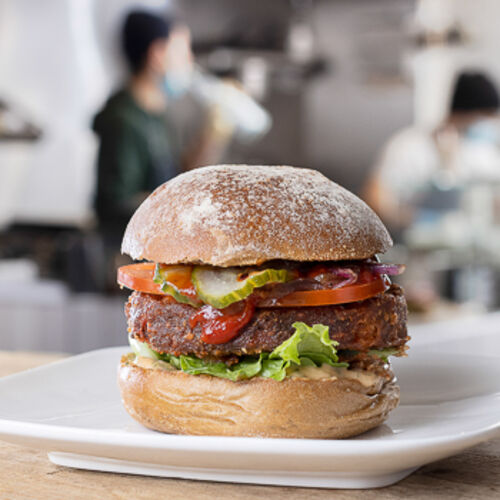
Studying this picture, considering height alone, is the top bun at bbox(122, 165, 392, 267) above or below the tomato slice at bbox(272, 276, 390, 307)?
above

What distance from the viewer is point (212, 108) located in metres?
6.26

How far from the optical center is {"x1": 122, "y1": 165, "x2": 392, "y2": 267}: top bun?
1406mm

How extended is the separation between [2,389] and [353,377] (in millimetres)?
728

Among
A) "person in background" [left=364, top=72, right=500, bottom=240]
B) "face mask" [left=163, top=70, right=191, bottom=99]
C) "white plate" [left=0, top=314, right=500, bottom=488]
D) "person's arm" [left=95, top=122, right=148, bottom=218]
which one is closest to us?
"white plate" [left=0, top=314, right=500, bottom=488]

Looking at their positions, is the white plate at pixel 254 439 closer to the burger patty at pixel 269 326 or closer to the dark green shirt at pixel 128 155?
the burger patty at pixel 269 326

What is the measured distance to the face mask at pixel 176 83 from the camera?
612 centimetres

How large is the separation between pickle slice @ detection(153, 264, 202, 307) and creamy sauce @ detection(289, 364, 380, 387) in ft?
0.73

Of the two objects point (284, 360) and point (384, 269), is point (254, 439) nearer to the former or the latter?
point (284, 360)

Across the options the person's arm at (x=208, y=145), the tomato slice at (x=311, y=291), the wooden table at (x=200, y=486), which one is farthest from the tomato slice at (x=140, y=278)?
the person's arm at (x=208, y=145)

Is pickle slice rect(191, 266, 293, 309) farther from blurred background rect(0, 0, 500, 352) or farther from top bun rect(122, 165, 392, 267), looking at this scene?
blurred background rect(0, 0, 500, 352)

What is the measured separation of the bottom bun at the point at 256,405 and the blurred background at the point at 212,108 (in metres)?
4.12

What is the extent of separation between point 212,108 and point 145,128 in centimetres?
62

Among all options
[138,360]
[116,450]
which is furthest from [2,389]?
[116,450]

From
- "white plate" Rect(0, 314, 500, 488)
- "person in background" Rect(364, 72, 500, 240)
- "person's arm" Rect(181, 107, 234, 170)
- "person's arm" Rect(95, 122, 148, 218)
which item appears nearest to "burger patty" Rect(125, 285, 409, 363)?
"white plate" Rect(0, 314, 500, 488)
